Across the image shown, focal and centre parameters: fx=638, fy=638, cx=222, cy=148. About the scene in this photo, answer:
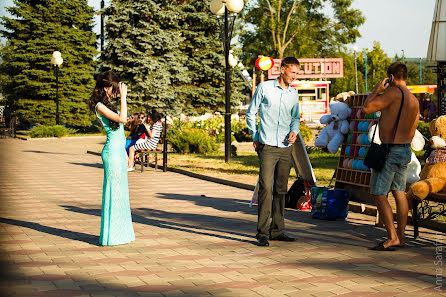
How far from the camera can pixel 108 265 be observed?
237 inches

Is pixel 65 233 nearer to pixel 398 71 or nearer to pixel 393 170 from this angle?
pixel 393 170

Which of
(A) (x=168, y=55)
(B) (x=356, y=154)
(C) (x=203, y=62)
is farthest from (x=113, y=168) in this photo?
(C) (x=203, y=62)

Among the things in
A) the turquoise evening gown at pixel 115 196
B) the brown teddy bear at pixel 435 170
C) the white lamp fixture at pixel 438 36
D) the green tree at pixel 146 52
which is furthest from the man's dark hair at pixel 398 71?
the green tree at pixel 146 52

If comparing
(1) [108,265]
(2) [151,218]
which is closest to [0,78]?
(1) [108,265]

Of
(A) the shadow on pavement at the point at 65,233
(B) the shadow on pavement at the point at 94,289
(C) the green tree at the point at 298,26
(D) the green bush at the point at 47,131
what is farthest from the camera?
(C) the green tree at the point at 298,26

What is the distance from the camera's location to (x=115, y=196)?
278 inches

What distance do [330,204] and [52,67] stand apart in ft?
116

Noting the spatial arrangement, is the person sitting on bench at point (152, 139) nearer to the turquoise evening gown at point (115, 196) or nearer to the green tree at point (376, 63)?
the turquoise evening gown at point (115, 196)

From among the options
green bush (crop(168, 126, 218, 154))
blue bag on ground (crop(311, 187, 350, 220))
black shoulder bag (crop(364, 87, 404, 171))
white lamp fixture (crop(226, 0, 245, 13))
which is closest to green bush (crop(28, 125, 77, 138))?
green bush (crop(168, 126, 218, 154))

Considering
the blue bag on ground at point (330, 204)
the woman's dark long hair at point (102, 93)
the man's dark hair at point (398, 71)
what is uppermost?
the man's dark hair at point (398, 71)

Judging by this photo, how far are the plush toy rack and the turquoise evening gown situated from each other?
12.6 ft

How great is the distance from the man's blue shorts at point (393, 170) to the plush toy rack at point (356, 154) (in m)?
2.46

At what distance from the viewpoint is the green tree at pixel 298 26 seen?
6412 cm

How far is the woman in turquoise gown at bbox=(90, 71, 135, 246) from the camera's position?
7.04 meters
